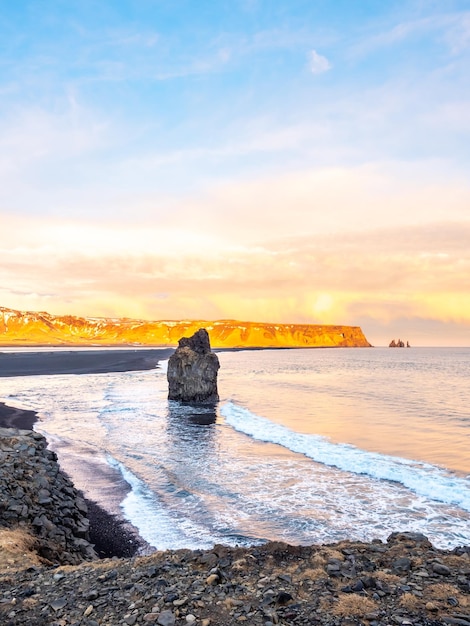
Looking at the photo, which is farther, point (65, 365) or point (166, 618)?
point (65, 365)

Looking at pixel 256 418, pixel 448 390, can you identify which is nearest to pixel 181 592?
pixel 256 418

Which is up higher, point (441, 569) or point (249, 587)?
point (441, 569)

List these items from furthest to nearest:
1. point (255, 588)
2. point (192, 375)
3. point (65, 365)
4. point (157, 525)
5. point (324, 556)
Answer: point (65, 365), point (192, 375), point (157, 525), point (324, 556), point (255, 588)

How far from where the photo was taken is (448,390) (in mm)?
54469

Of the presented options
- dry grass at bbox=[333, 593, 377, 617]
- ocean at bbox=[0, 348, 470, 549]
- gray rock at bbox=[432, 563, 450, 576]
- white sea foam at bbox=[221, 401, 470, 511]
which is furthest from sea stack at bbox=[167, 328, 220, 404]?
dry grass at bbox=[333, 593, 377, 617]

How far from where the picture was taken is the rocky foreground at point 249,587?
21.5 ft

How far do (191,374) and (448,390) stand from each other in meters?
32.6

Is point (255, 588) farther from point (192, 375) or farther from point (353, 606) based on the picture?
point (192, 375)

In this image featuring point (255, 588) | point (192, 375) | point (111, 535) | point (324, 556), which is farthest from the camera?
point (192, 375)

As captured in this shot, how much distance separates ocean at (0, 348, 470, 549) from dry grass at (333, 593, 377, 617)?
5.59 meters

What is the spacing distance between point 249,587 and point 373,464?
14.3 metres

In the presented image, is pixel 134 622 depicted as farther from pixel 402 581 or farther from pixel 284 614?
pixel 402 581

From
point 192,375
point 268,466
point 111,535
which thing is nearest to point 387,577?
point 111,535

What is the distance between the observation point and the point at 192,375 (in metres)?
40.2
